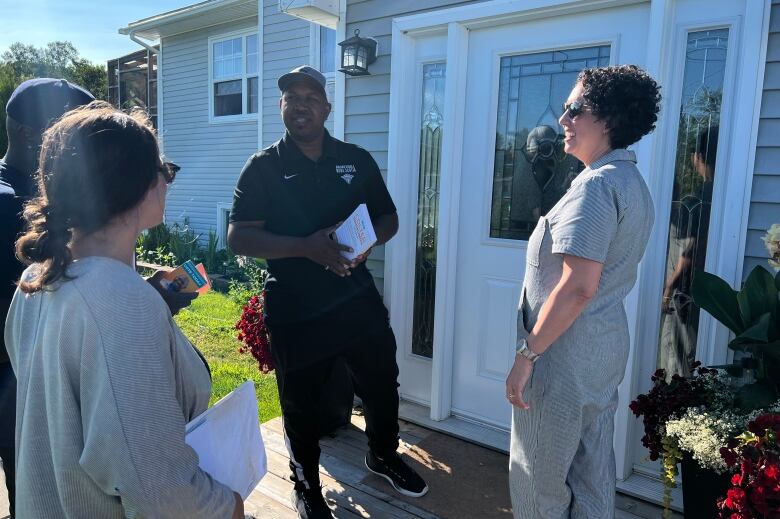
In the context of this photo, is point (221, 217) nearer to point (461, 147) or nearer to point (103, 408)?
point (461, 147)

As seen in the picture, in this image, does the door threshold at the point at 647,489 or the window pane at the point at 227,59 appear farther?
the window pane at the point at 227,59

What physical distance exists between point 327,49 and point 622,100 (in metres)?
7.54

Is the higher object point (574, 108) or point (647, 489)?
point (574, 108)

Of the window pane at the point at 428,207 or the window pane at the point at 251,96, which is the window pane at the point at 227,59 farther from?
the window pane at the point at 428,207

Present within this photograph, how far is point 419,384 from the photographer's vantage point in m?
3.45

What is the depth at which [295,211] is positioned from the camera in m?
2.34

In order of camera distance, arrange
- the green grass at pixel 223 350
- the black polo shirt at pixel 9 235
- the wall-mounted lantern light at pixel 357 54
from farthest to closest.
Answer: the green grass at pixel 223 350, the wall-mounted lantern light at pixel 357 54, the black polo shirt at pixel 9 235

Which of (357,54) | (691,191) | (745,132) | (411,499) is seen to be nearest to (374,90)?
(357,54)

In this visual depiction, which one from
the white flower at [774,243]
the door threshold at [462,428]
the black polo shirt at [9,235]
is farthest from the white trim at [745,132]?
the black polo shirt at [9,235]

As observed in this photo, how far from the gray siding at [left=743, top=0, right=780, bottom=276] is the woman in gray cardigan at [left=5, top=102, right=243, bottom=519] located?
87.2 inches

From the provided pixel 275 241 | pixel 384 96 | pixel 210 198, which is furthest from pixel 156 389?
pixel 210 198

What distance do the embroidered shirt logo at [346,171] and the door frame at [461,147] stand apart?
788mm

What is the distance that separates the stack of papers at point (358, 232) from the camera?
212 cm

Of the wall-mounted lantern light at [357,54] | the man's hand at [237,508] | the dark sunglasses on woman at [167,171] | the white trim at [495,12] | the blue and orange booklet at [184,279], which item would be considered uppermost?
the white trim at [495,12]
